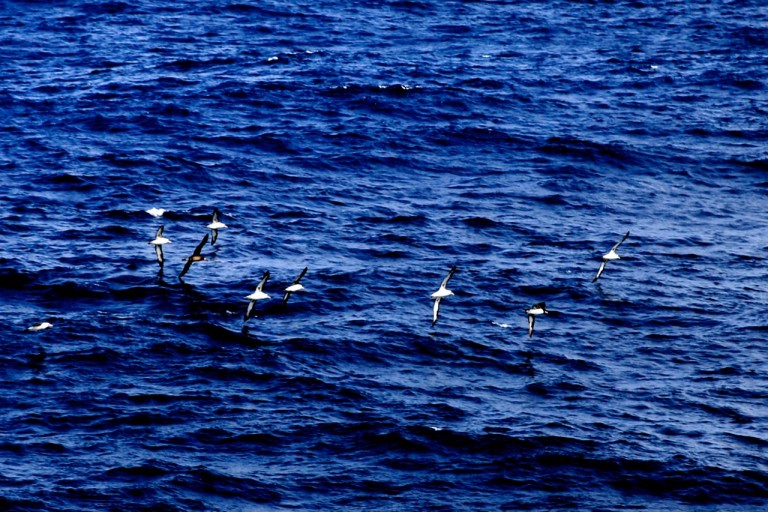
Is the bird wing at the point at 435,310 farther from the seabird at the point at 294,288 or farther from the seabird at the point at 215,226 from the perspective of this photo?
the seabird at the point at 215,226

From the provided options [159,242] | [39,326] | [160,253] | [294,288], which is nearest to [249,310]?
[294,288]

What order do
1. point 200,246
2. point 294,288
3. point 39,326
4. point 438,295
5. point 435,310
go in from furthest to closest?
point 200,246 → point 435,310 → point 294,288 → point 438,295 → point 39,326

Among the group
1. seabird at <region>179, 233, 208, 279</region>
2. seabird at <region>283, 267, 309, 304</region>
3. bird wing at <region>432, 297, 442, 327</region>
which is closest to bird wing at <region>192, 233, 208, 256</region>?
seabird at <region>179, 233, 208, 279</region>

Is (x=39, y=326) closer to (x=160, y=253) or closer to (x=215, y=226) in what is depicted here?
(x=160, y=253)

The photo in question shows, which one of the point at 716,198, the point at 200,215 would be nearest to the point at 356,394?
the point at 200,215

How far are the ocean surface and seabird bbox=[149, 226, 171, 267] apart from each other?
1526mm

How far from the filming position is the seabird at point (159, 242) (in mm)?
72375

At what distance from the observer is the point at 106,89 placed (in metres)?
101

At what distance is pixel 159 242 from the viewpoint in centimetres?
7294

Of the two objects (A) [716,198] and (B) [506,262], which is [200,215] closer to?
(B) [506,262]

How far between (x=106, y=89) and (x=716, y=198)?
47786mm

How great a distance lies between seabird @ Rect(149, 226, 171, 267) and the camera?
2849 inches

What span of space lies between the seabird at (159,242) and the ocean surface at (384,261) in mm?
1526

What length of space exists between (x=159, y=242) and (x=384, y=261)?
13.8 m
